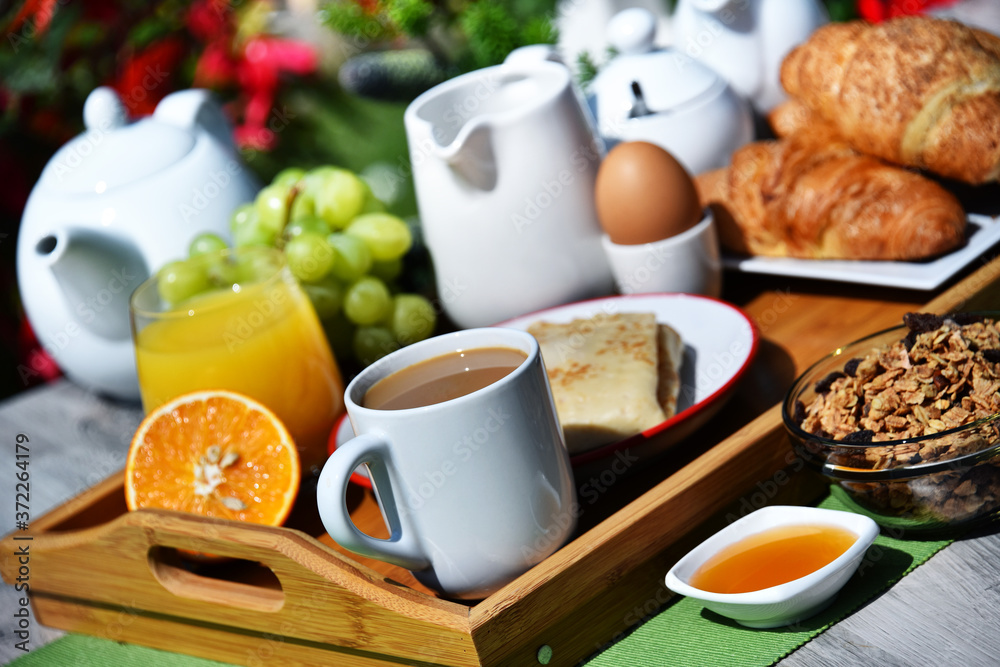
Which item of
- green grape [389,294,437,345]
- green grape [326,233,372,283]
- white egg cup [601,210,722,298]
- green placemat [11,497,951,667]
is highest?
green grape [326,233,372,283]

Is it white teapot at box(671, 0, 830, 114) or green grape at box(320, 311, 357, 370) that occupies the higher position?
white teapot at box(671, 0, 830, 114)

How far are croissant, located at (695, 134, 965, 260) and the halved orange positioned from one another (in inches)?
25.6

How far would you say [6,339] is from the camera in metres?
1.77

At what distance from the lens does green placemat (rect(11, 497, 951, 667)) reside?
0.59 m

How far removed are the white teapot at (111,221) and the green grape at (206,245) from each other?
48mm

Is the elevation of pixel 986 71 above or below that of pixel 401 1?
below

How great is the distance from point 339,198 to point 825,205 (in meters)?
0.61

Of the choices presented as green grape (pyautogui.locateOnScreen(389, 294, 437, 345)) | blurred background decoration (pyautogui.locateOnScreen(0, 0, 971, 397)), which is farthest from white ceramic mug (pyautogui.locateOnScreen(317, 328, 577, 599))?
→ blurred background decoration (pyautogui.locateOnScreen(0, 0, 971, 397))

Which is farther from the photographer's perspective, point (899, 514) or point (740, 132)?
point (740, 132)

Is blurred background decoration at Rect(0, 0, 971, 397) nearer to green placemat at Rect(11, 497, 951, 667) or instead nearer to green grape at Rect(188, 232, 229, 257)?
green grape at Rect(188, 232, 229, 257)

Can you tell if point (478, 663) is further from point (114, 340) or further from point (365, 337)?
point (114, 340)

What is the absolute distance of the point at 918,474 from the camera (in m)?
0.59

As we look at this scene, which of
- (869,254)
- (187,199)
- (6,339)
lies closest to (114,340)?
(187,199)

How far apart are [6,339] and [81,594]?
45.3 inches
